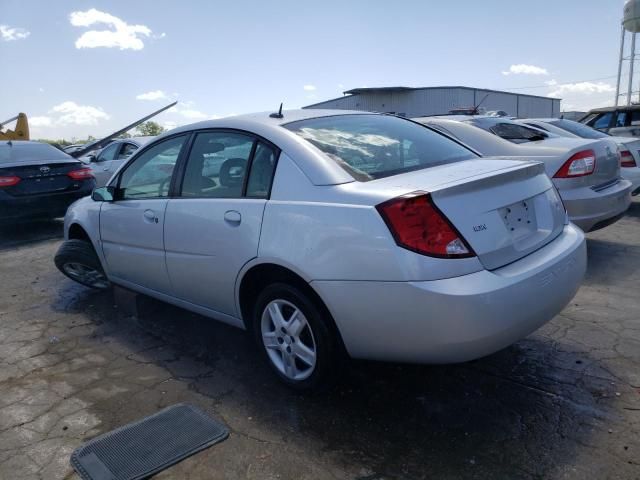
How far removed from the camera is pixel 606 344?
3.44m

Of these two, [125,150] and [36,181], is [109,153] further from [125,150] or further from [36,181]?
[36,181]

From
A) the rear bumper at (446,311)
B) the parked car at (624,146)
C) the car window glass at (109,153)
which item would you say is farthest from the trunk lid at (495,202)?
the car window glass at (109,153)

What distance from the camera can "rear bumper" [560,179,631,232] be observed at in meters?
5.06

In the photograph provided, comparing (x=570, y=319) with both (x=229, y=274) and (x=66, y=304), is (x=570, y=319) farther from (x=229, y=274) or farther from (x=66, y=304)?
(x=66, y=304)

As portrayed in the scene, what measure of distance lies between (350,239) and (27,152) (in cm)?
753

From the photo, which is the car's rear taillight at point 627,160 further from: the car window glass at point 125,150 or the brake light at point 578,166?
the car window glass at point 125,150

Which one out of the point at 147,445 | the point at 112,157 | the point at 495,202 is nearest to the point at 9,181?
the point at 112,157

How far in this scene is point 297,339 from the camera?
2.91 meters

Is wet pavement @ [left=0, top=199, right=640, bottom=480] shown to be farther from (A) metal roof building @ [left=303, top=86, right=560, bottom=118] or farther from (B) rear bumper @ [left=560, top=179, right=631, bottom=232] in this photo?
(A) metal roof building @ [left=303, top=86, right=560, bottom=118]

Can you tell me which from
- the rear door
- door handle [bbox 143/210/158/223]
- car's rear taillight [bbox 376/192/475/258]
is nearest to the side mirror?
door handle [bbox 143/210/158/223]

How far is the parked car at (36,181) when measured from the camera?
7625 mm

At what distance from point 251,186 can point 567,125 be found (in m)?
6.33

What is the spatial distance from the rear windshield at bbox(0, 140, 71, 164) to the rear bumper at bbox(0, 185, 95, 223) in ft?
2.15

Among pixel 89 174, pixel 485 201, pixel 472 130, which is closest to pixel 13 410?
pixel 485 201
